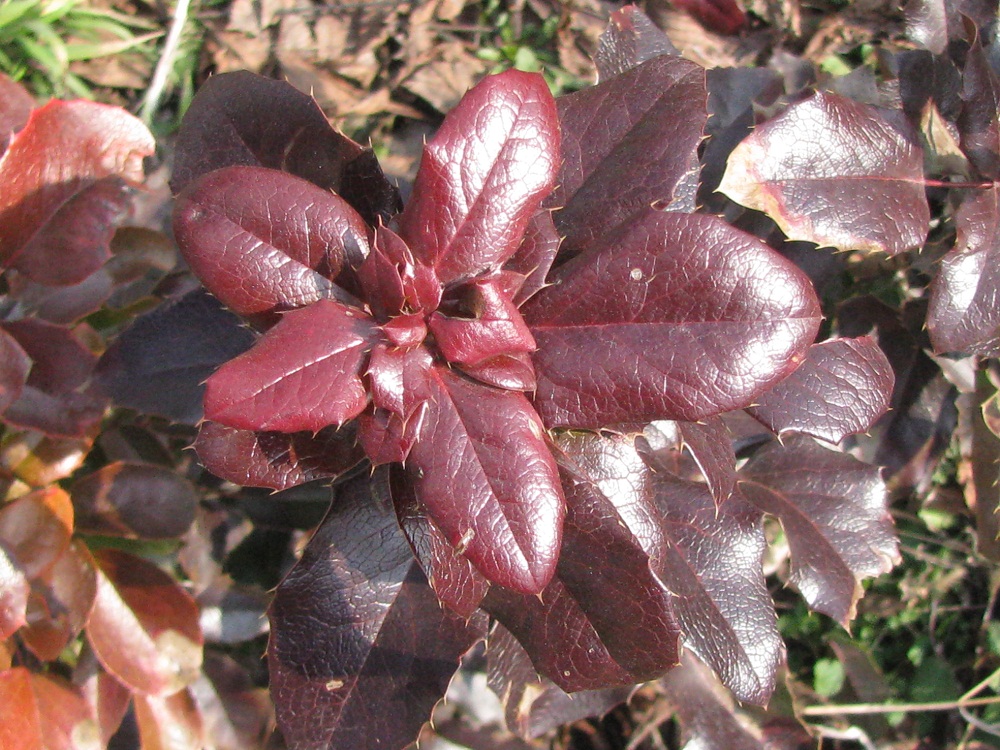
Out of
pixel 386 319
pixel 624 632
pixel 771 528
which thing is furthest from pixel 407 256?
pixel 771 528

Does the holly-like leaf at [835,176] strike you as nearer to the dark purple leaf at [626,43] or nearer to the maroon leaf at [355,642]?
the dark purple leaf at [626,43]

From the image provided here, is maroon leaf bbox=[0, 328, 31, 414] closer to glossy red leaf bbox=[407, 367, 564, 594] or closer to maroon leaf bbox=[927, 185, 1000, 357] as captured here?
glossy red leaf bbox=[407, 367, 564, 594]

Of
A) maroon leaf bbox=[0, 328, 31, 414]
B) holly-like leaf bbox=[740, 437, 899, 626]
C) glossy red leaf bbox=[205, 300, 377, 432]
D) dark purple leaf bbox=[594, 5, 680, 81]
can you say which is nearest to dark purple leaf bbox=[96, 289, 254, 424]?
maroon leaf bbox=[0, 328, 31, 414]

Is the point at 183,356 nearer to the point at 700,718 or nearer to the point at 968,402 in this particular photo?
the point at 700,718

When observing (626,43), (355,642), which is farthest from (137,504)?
(626,43)

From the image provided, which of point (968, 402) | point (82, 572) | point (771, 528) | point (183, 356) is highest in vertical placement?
point (183, 356)

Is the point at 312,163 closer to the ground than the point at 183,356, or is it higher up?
higher up

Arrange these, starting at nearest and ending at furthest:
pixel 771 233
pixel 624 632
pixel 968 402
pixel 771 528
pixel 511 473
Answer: pixel 511 473 < pixel 624 632 < pixel 771 233 < pixel 968 402 < pixel 771 528

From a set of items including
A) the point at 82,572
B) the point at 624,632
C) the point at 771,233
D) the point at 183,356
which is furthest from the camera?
the point at 771,233
